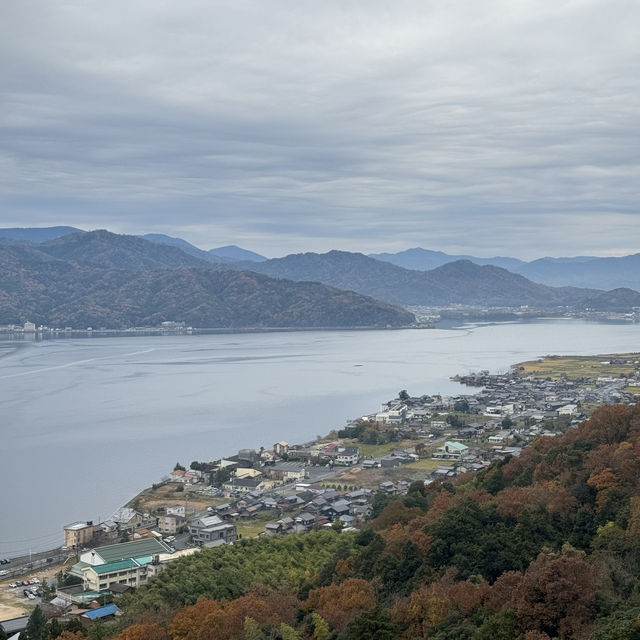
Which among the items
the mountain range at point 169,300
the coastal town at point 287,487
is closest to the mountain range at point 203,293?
the mountain range at point 169,300

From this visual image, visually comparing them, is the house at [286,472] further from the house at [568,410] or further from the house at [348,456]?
the house at [568,410]

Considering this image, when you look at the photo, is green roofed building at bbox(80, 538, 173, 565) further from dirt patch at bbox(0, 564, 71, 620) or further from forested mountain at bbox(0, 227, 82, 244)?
forested mountain at bbox(0, 227, 82, 244)

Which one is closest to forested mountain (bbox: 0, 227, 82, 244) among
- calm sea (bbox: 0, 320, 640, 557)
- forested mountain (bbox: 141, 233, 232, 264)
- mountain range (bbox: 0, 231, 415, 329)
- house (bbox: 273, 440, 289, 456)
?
forested mountain (bbox: 141, 233, 232, 264)

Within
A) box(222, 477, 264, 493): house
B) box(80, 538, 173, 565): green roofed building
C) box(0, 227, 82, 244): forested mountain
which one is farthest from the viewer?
box(0, 227, 82, 244): forested mountain

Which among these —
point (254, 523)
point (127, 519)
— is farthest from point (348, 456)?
point (127, 519)

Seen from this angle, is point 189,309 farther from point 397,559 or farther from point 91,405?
point 397,559

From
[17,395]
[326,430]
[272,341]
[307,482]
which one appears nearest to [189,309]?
[272,341]
